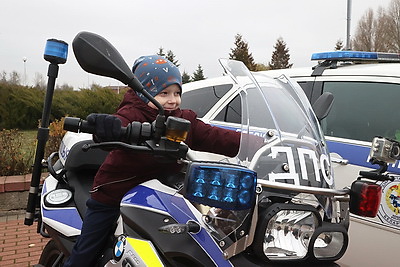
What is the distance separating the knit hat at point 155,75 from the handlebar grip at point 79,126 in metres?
0.36

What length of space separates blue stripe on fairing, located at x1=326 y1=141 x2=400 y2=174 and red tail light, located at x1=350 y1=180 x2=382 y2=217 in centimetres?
173

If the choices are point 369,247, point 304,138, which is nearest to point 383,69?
point 369,247

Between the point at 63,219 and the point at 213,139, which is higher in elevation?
the point at 213,139

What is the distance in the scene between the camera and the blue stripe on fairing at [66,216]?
2.12 m

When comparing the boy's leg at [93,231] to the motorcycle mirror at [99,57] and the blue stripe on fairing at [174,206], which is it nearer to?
the blue stripe on fairing at [174,206]

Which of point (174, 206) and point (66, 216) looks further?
point (66, 216)

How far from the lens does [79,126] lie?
1399 mm

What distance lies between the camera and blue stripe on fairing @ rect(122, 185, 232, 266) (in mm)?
1343

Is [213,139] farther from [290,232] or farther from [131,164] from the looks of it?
[290,232]

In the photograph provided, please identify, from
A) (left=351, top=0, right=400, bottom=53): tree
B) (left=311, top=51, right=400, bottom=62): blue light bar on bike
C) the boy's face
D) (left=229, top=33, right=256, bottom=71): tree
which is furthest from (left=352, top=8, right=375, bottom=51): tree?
the boy's face

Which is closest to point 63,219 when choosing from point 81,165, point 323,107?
point 81,165

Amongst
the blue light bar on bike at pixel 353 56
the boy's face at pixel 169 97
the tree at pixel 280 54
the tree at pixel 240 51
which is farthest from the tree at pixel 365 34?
the boy's face at pixel 169 97

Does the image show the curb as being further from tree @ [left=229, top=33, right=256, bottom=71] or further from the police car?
tree @ [left=229, top=33, right=256, bottom=71]

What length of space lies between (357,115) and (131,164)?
7.86 ft
